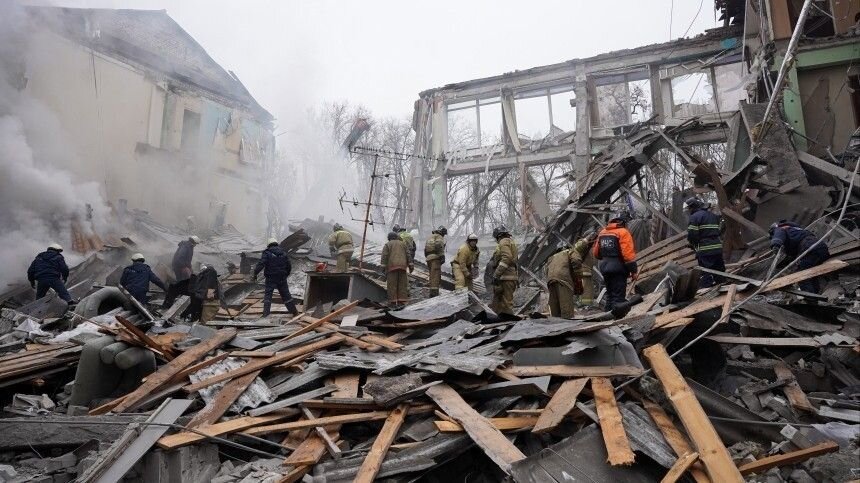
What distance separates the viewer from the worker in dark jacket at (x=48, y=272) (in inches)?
405

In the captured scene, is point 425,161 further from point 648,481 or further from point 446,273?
point 648,481

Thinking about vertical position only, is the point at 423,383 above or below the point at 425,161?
below

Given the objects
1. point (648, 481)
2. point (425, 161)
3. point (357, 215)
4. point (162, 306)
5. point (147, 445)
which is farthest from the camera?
point (357, 215)

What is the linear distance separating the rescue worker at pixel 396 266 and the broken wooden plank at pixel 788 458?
7275 mm

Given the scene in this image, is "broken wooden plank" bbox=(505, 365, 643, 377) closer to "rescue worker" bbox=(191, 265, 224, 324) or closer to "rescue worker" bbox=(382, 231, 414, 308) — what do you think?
"rescue worker" bbox=(382, 231, 414, 308)

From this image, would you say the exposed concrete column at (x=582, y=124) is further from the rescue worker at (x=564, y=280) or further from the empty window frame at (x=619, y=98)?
the rescue worker at (x=564, y=280)

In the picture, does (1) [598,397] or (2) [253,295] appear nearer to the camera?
(1) [598,397]

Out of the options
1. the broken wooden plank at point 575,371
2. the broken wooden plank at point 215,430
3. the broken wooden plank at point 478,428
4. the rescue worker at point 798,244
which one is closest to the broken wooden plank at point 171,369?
the broken wooden plank at point 215,430

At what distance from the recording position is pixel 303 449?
3785mm

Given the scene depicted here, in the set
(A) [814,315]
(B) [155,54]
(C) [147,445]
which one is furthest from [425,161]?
(C) [147,445]

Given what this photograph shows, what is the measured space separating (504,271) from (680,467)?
5.48 metres

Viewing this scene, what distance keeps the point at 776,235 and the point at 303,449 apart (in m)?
6.54

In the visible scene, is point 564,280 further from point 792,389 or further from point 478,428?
point 478,428

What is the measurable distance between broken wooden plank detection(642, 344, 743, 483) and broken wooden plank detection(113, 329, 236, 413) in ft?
14.3
